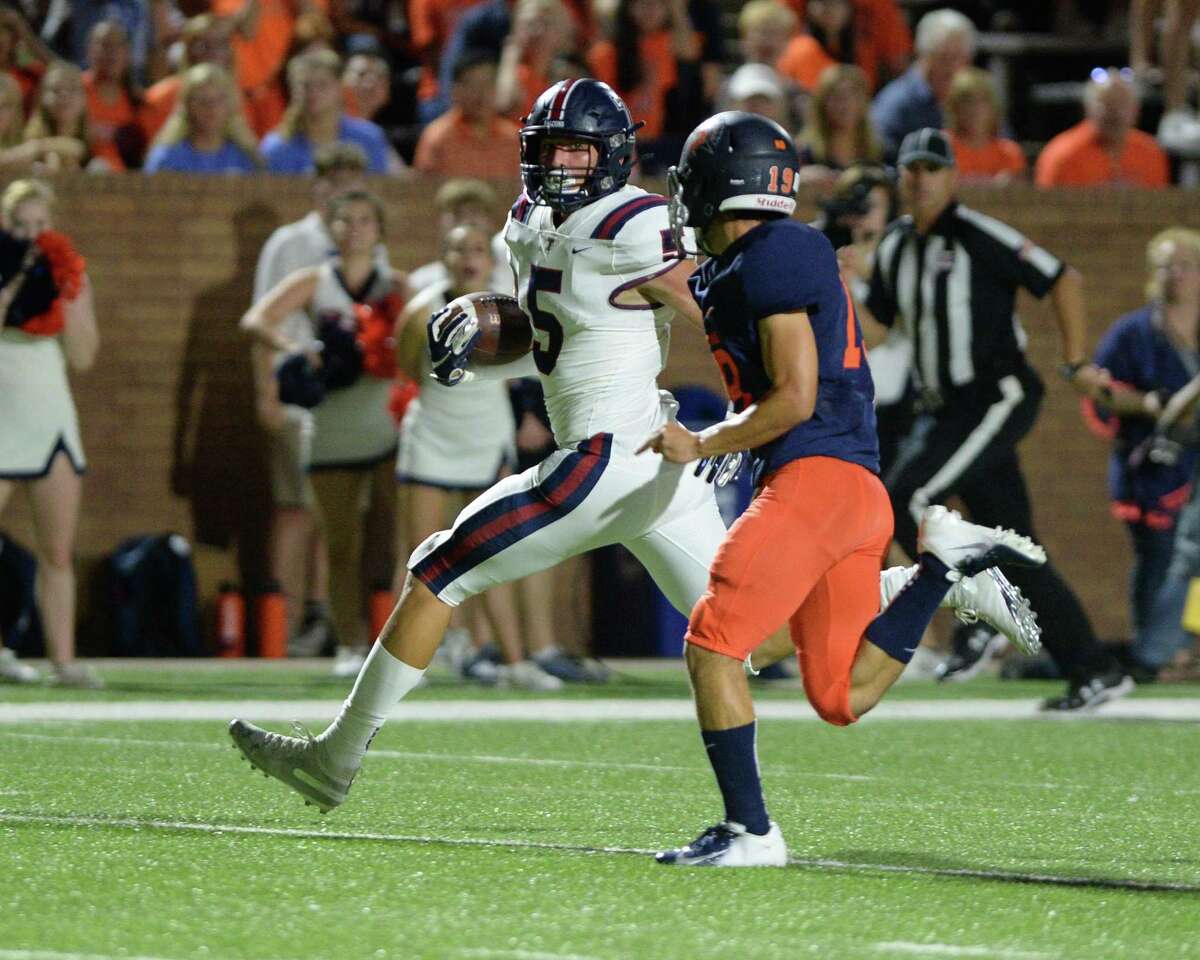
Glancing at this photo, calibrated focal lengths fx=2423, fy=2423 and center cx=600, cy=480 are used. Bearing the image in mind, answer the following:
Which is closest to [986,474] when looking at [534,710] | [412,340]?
[534,710]

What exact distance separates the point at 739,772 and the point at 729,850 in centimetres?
16

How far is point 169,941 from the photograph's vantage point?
4.16 meters

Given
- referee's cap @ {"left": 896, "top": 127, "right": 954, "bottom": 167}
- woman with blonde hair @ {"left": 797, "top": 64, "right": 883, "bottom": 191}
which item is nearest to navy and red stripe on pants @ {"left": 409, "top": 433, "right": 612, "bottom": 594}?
referee's cap @ {"left": 896, "top": 127, "right": 954, "bottom": 167}

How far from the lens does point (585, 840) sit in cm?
555

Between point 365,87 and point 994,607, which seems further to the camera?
point 365,87

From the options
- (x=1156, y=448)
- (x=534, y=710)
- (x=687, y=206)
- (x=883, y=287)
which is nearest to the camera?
(x=687, y=206)

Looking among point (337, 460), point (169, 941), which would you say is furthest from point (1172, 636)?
point (169, 941)

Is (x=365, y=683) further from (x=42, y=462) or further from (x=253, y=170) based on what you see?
(x=253, y=170)

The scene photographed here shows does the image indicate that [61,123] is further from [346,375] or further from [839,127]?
[839,127]

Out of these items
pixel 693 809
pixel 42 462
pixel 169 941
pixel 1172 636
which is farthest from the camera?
pixel 1172 636

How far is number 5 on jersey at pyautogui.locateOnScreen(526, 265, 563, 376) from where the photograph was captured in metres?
5.84

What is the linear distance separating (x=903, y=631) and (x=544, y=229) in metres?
1.33

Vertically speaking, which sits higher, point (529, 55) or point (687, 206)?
point (529, 55)

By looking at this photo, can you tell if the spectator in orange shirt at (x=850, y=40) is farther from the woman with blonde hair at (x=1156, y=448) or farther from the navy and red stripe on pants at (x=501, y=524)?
the navy and red stripe on pants at (x=501, y=524)
